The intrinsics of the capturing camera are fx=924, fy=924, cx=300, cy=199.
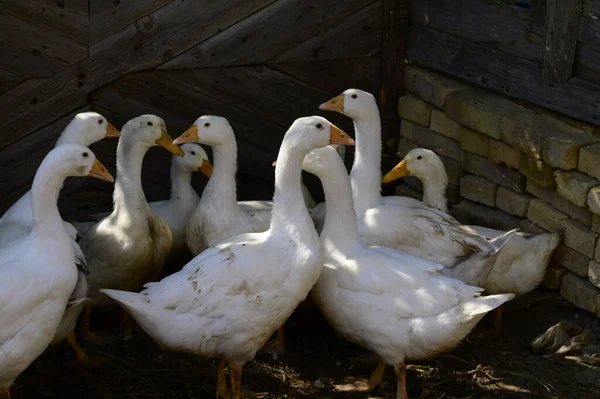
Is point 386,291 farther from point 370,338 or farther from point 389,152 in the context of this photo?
point 389,152

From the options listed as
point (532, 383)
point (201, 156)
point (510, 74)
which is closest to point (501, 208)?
point (510, 74)

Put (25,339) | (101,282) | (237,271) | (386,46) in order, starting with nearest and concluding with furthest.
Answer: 1. (25,339)
2. (237,271)
3. (101,282)
4. (386,46)

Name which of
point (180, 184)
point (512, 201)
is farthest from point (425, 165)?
point (180, 184)

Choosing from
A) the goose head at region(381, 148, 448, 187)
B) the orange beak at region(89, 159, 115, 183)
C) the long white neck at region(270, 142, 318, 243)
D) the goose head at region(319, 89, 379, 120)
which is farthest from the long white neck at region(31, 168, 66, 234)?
the goose head at region(381, 148, 448, 187)

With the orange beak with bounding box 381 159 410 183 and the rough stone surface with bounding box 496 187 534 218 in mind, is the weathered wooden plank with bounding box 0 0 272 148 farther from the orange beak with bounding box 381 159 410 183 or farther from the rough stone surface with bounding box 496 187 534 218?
the rough stone surface with bounding box 496 187 534 218

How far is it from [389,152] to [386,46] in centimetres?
100

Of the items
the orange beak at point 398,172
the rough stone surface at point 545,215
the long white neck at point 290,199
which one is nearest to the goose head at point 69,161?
the long white neck at point 290,199

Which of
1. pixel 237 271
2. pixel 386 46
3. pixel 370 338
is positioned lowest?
pixel 370 338

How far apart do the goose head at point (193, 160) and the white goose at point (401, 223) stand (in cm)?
114

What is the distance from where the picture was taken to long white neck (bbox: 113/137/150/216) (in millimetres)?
6730

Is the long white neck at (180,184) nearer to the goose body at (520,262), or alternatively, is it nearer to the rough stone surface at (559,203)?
the goose body at (520,262)

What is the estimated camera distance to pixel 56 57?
7.39m

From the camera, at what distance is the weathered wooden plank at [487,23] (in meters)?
7.22

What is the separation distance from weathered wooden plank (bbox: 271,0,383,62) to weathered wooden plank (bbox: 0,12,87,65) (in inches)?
66.7
